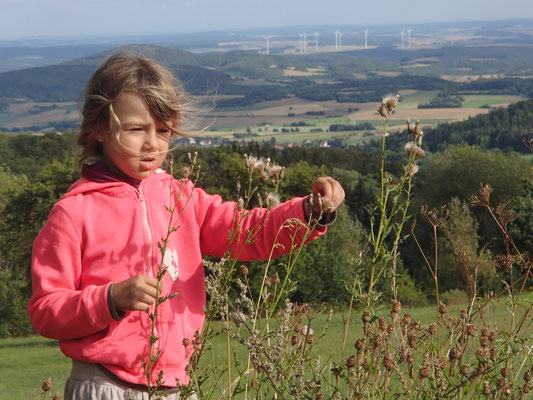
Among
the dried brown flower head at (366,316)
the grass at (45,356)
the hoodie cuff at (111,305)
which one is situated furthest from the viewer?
the grass at (45,356)

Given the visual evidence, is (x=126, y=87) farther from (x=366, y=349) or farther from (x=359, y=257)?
(x=366, y=349)

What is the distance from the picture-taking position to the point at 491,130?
92.4m

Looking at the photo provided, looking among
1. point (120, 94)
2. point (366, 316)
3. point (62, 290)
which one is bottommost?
point (62, 290)

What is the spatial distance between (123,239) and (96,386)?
18.1 inches

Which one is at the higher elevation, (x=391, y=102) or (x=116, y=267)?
(x=391, y=102)

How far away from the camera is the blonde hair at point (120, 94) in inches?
91.7

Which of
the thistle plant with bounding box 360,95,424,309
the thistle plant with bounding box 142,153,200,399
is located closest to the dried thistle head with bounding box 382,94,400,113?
the thistle plant with bounding box 360,95,424,309

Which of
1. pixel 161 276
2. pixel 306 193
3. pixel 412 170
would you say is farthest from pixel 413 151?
pixel 306 193

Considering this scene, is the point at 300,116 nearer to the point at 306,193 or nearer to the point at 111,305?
the point at 306,193

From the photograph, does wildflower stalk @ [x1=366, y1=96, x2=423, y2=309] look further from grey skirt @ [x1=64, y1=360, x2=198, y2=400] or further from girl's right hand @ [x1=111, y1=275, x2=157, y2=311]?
grey skirt @ [x1=64, y1=360, x2=198, y2=400]

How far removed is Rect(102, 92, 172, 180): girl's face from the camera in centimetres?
229

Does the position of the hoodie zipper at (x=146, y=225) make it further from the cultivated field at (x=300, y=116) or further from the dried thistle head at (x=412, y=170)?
the cultivated field at (x=300, y=116)

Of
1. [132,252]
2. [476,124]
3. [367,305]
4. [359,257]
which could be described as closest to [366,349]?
[367,305]

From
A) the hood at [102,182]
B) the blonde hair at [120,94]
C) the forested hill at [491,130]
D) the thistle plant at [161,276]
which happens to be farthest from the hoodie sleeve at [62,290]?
the forested hill at [491,130]
